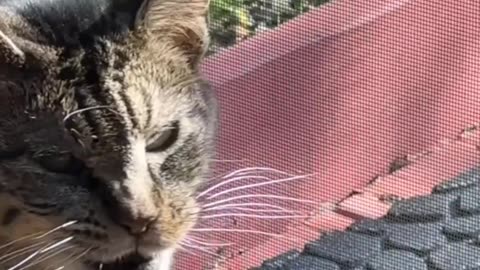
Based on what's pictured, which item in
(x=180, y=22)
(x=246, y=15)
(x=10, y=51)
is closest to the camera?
(x=10, y=51)

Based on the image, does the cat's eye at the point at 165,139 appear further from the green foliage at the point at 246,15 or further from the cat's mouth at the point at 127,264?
the green foliage at the point at 246,15

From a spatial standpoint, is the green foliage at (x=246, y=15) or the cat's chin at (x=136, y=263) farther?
the green foliage at (x=246, y=15)

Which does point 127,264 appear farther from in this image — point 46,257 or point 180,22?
point 180,22

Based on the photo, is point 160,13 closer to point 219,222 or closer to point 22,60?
point 22,60

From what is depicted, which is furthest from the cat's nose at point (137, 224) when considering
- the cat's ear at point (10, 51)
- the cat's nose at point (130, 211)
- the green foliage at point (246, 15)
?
the green foliage at point (246, 15)

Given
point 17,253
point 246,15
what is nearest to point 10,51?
point 17,253

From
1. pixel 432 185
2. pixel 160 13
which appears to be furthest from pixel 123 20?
pixel 432 185

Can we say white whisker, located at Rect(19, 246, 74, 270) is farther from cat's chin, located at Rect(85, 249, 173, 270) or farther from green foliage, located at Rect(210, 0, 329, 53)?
green foliage, located at Rect(210, 0, 329, 53)
